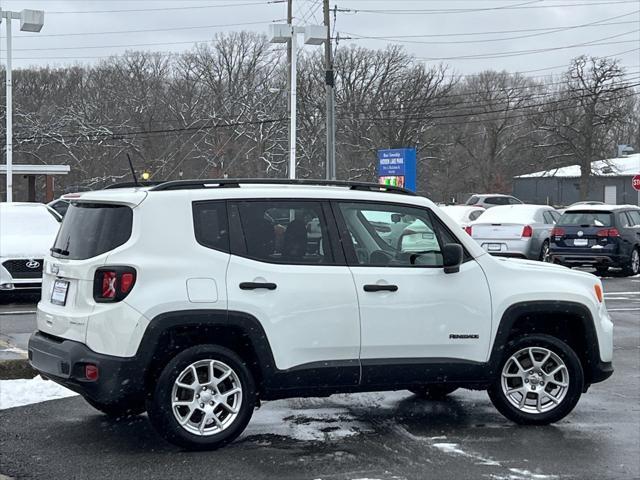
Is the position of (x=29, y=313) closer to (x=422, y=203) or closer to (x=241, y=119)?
(x=422, y=203)

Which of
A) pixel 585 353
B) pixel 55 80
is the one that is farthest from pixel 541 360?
pixel 55 80

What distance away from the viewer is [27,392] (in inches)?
304

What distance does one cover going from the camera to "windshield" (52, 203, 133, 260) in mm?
5977

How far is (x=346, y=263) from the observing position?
6.42 metres

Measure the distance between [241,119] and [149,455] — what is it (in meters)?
60.0

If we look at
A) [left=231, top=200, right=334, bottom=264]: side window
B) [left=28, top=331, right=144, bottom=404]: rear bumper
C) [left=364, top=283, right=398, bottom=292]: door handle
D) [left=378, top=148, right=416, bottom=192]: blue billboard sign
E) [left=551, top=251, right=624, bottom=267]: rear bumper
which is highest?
[left=378, top=148, right=416, bottom=192]: blue billboard sign

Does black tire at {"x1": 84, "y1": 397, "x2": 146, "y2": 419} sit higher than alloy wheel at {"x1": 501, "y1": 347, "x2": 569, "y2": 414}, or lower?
lower

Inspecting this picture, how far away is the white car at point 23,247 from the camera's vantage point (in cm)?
1476

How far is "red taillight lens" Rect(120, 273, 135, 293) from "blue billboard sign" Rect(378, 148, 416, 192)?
28.8m

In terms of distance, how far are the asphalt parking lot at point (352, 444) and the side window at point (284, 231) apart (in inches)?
51.2

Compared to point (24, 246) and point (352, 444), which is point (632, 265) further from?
point (352, 444)

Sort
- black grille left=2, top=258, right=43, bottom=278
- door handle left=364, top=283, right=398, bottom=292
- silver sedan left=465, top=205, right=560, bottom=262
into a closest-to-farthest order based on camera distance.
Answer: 1. door handle left=364, top=283, right=398, bottom=292
2. black grille left=2, top=258, right=43, bottom=278
3. silver sedan left=465, top=205, right=560, bottom=262

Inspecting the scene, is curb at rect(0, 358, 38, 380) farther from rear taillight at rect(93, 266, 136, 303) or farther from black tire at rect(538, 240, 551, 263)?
black tire at rect(538, 240, 551, 263)

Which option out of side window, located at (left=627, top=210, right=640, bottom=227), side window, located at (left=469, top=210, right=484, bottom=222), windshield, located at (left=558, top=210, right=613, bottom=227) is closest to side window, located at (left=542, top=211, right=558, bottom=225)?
windshield, located at (left=558, top=210, right=613, bottom=227)
